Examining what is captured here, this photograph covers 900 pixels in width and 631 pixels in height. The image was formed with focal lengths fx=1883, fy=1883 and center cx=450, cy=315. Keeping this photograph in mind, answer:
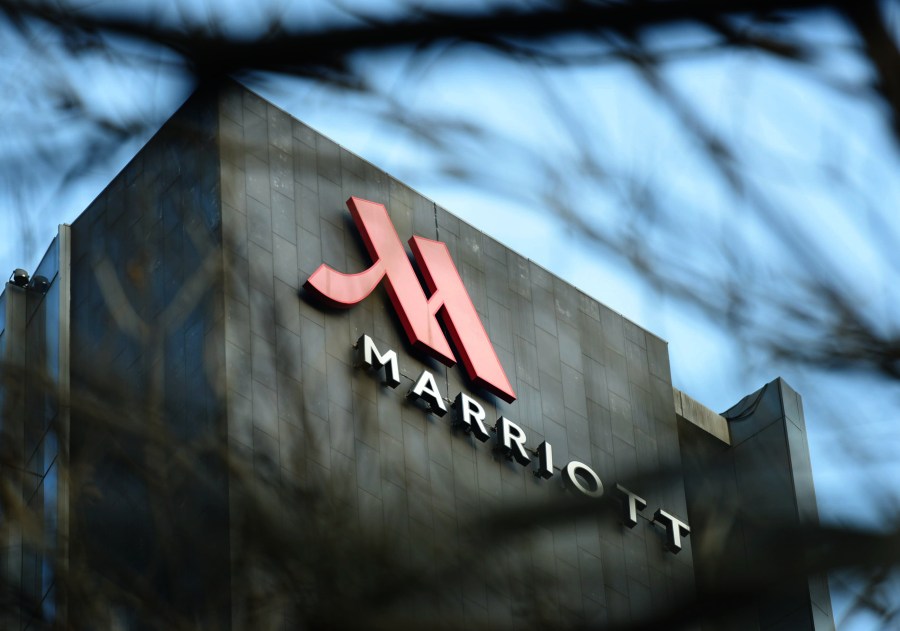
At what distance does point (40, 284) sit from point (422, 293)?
542 centimetres

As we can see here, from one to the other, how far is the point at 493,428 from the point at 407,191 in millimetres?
3742

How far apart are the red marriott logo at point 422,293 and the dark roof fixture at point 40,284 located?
4193 millimetres

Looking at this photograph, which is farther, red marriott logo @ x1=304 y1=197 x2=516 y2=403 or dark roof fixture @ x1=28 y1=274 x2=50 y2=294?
dark roof fixture @ x1=28 y1=274 x2=50 y2=294

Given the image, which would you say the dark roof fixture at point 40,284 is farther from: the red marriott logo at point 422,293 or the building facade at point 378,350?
the red marriott logo at point 422,293

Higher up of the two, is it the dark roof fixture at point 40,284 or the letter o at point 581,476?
the dark roof fixture at point 40,284

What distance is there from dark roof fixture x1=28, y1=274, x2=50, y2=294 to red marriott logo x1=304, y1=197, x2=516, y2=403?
4193mm

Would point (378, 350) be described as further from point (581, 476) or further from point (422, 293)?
point (581, 476)

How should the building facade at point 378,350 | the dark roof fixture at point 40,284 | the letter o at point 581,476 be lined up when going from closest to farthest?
1. the building facade at point 378,350
2. the dark roof fixture at point 40,284
3. the letter o at point 581,476

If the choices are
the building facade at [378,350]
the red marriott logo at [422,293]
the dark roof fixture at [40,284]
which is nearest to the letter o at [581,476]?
the building facade at [378,350]

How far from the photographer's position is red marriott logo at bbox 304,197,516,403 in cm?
2522

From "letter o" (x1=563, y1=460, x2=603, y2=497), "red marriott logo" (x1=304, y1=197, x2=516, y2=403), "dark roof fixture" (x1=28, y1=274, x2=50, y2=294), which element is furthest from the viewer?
"letter o" (x1=563, y1=460, x2=603, y2=497)

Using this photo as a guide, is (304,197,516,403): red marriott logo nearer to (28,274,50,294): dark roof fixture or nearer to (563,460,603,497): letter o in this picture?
(563,460,603,497): letter o

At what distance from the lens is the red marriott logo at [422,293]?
25.2m

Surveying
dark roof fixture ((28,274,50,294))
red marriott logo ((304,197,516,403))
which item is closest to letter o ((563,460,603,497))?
red marriott logo ((304,197,516,403))
